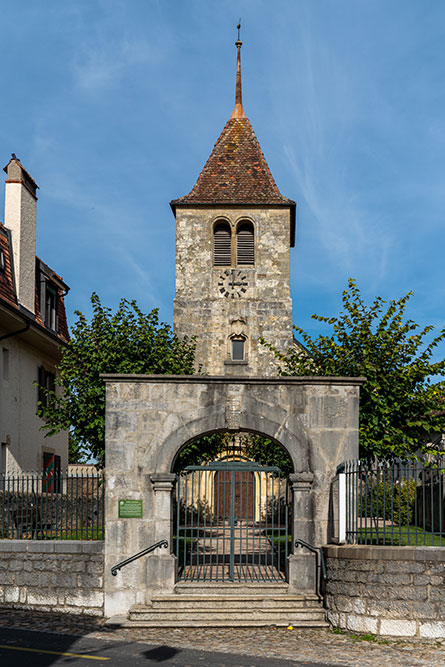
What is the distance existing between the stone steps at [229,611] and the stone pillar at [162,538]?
0.81 feet

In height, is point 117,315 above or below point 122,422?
above

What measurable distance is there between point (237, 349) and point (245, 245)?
4.39m

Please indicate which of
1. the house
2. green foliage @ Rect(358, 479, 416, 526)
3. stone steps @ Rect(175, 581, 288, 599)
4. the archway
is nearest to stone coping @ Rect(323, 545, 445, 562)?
green foliage @ Rect(358, 479, 416, 526)

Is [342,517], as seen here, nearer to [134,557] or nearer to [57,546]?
[134,557]

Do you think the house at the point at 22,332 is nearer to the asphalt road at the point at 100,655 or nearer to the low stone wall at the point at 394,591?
Answer: the asphalt road at the point at 100,655

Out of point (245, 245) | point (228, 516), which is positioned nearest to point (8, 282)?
point (228, 516)

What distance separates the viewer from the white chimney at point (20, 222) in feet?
73.4

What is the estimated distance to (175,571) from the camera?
12.4m

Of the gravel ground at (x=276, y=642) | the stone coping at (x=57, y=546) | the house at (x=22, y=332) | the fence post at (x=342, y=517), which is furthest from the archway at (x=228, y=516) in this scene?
the house at (x=22, y=332)

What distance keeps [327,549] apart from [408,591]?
5.46 feet

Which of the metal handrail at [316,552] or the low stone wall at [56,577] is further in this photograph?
the low stone wall at [56,577]

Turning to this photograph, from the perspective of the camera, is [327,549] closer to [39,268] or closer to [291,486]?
[291,486]

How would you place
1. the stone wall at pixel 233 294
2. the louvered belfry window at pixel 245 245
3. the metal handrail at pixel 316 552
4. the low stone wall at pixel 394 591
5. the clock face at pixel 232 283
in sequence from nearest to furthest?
the low stone wall at pixel 394 591 < the metal handrail at pixel 316 552 < the stone wall at pixel 233 294 < the clock face at pixel 232 283 < the louvered belfry window at pixel 245 245

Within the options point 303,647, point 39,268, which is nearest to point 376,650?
point 303,647
